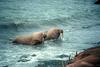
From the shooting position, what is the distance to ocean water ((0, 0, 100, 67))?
9.58 meters

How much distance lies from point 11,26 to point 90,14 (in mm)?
7412

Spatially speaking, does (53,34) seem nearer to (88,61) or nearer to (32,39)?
(32,39)

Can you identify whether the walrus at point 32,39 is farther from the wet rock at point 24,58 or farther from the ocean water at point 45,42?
the wet rock at point 24,58

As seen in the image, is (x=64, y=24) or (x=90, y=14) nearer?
(x=64, y=24)

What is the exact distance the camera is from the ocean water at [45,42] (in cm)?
958

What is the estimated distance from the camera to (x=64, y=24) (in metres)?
18.8

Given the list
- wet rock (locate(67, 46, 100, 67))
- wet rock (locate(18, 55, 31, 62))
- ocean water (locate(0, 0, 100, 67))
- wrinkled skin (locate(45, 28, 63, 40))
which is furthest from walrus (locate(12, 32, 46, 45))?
wet rock (locate(67, 46, 100, 67))

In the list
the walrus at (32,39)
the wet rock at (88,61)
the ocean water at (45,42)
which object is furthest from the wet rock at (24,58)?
the wet rock at (88,61)

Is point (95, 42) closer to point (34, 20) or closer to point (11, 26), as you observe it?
point (11, 26)

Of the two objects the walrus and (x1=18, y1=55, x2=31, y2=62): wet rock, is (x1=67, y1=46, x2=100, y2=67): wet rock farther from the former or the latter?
the walrus

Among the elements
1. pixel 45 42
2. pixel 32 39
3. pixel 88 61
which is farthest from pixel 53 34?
pixel 88 61

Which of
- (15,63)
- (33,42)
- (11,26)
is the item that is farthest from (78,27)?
(15,63)

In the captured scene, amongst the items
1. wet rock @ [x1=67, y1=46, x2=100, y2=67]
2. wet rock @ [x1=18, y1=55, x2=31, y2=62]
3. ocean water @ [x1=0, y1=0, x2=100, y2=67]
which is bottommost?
ocean water @ [x1=0, y1=0, x2=100, y2=67]

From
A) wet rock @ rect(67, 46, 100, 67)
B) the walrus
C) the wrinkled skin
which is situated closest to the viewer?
wet rock @ rect(67, 46, 100, 67)
